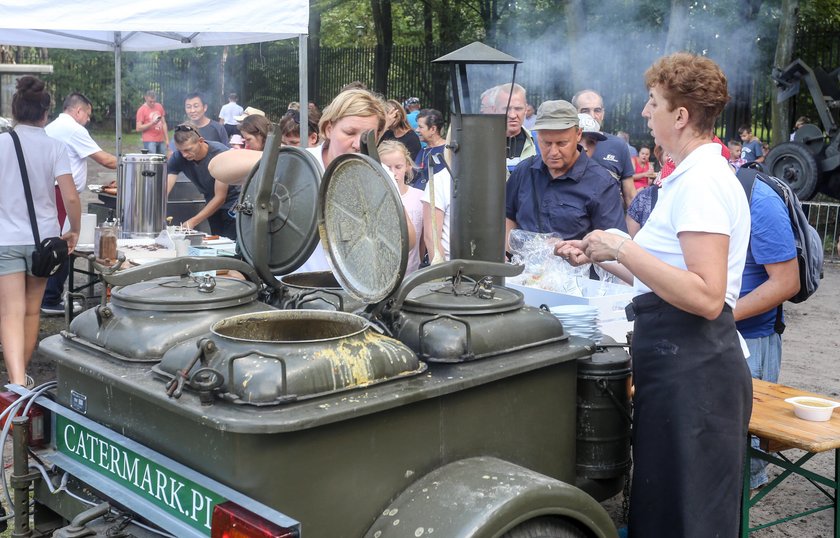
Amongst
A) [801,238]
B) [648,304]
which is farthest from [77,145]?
[648,304]

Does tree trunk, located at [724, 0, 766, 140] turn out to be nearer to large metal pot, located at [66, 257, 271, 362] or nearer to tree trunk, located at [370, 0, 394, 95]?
tree trunk, located at [370, 0, 394, 95]

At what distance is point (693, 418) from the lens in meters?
2.72

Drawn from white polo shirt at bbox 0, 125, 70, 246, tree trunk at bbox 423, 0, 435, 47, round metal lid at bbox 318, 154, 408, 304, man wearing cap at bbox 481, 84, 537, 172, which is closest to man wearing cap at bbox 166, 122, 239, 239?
white polo shirt at bbox 0, 125, 70, 246

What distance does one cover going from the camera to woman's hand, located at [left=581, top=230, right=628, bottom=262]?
106 inches

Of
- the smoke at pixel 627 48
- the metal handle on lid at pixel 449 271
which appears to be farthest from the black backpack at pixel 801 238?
the smoke at pixel 627 48

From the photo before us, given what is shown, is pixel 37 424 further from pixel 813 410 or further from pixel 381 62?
pixel 381 62

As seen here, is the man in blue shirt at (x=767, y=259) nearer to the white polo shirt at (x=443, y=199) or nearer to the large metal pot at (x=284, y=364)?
the white polo shirt at (x=443, y=199)

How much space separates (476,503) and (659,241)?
40.9 inches

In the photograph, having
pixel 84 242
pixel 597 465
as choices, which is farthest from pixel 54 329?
pixel 597 465

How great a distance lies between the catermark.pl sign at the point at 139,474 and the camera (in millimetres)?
2211

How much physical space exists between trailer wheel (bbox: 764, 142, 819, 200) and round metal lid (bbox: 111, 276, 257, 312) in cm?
1154

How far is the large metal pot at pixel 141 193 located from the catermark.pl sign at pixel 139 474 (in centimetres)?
398

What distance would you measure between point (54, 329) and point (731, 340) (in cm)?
669

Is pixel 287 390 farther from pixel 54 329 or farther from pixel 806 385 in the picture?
pixel 54 329
